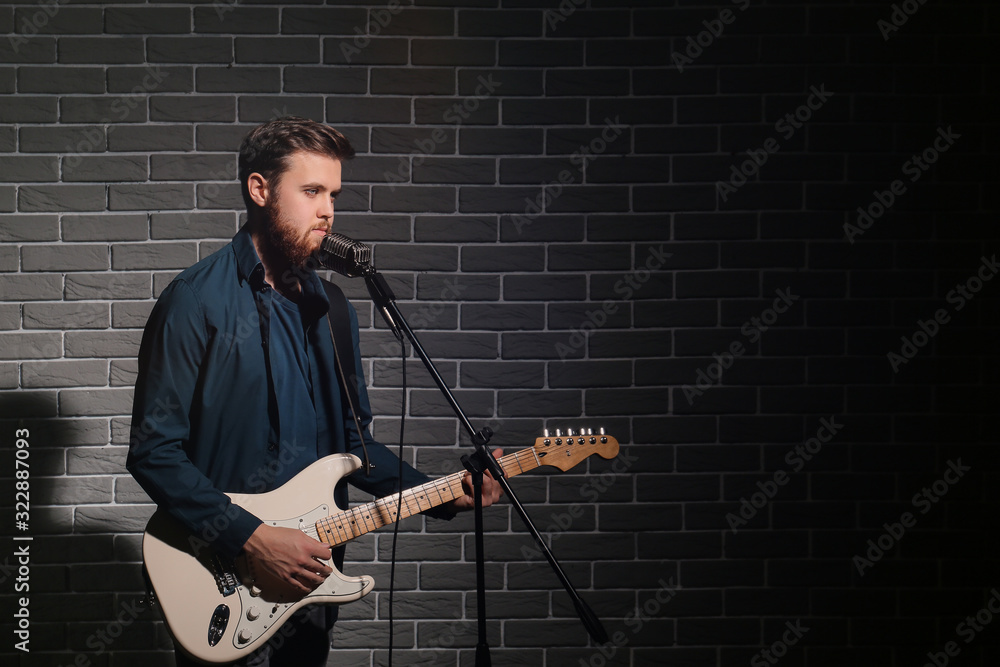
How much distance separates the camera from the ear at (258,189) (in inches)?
83.6

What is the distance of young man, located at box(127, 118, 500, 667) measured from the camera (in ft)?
5.97

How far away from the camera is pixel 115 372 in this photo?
2252mm

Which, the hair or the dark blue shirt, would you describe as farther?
the hair

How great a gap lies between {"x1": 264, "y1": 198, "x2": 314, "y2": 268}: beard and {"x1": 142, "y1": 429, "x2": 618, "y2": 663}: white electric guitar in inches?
24.9

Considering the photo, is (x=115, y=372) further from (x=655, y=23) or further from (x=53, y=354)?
(x=655, y=23)

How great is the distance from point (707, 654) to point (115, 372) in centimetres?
225
